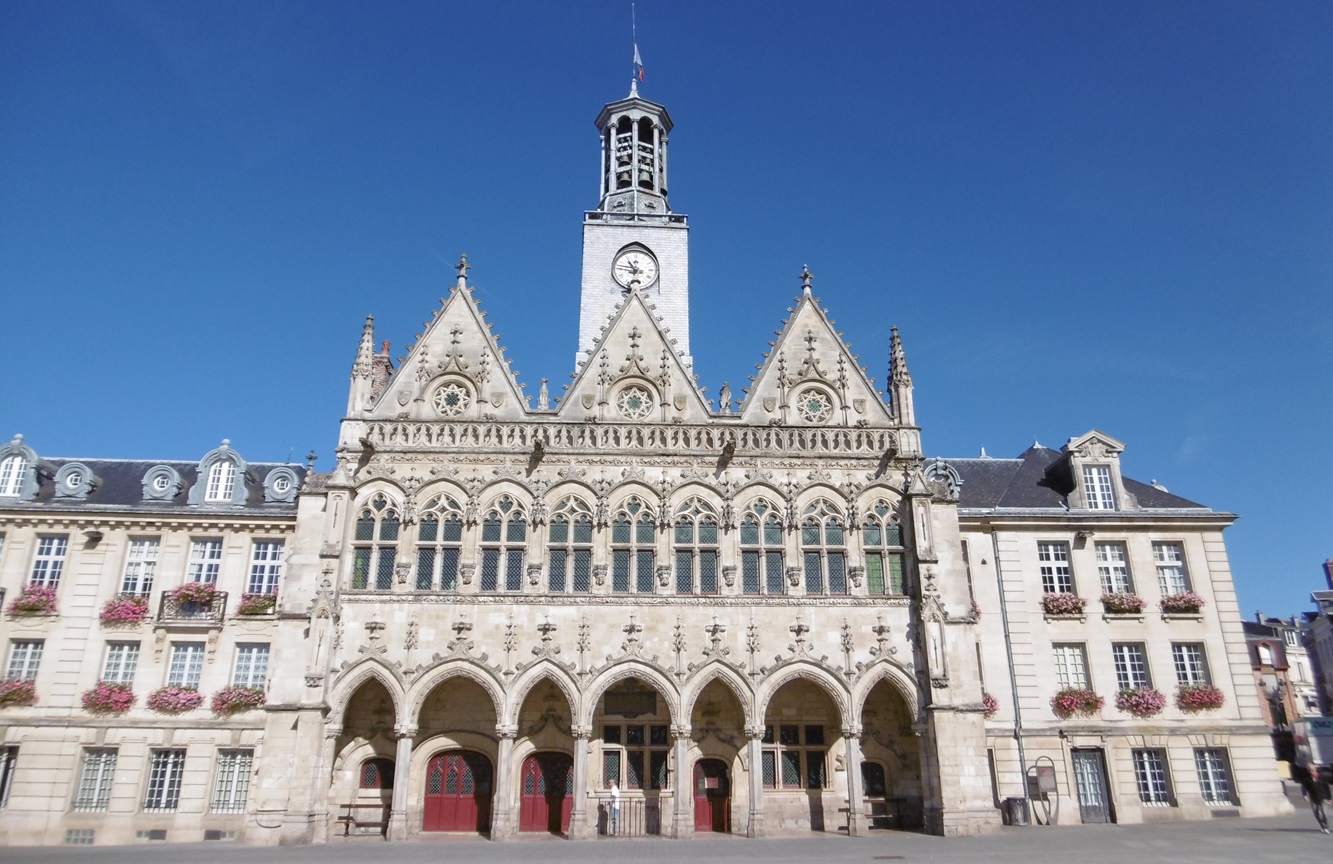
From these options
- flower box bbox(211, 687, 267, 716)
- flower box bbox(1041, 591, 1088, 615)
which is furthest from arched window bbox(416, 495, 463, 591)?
flower box bbox(1041, 591, 1088, 615)

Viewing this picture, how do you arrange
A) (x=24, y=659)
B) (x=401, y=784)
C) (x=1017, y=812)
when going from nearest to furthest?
1. (x=401, y=784)
2. (x=1017, y=812)
3. (x=24, y=659)

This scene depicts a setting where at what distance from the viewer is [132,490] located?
27109 millimetres

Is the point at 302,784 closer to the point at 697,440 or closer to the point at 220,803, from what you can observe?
the point at 220,803

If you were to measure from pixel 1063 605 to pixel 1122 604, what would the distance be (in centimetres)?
171

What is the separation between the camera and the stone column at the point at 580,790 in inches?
833

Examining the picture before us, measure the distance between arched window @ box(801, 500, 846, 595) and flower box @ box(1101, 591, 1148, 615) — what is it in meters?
8.45

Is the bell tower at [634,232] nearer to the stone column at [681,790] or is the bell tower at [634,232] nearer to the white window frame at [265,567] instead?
the white window frame at [265,567]

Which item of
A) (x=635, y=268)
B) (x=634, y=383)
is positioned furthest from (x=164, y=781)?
(x=635, y=268)

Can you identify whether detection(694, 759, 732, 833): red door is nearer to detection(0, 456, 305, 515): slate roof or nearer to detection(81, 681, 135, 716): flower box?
detection(0, 456, 305, 515): slate roof

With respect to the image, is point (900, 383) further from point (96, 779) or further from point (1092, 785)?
point (96, 779)

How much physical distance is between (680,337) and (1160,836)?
20.2m

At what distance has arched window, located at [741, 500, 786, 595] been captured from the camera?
23.4 m

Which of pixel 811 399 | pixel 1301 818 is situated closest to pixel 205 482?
pixel 811 399

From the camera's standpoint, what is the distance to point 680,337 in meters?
31.3
